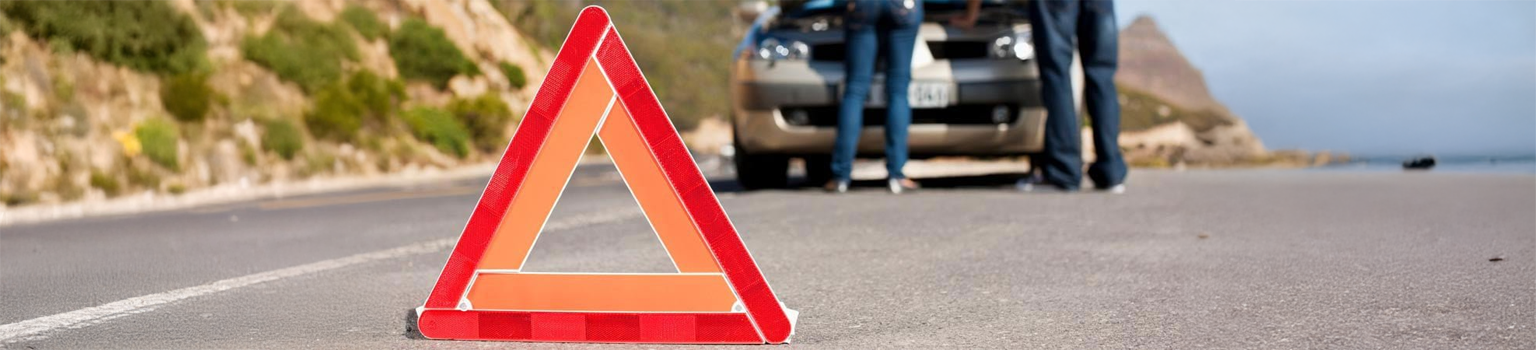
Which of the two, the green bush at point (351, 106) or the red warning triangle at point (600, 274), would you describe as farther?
the green bush at point (351, 106)

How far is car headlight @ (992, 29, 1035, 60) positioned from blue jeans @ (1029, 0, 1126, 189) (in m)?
0.14

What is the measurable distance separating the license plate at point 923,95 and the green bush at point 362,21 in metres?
20.0

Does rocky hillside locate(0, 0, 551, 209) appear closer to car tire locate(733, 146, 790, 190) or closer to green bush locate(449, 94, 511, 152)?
green bush locate(449, 94, 511, 152)

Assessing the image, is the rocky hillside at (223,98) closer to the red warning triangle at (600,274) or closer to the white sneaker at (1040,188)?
the white sneaker at (1040,188)

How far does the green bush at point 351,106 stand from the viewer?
20891 mm

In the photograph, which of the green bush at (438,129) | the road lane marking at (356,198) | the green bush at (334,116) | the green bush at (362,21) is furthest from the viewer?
the green bush at (362,21)

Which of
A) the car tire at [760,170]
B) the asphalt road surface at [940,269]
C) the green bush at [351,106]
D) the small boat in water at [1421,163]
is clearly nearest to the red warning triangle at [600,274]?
the asphalt road surface at [940,269]

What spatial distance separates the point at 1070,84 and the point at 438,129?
17647 millimetres

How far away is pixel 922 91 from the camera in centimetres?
882

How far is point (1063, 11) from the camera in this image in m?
8.53

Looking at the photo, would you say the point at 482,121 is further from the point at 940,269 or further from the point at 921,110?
the point at 940,269

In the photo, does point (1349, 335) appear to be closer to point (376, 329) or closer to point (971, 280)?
point (971, 280)

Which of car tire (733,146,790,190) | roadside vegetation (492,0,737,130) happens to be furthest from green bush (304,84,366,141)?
roadside vegetation (492,0,737,130)

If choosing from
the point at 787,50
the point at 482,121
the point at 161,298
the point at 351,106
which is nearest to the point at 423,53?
the point at 482,121
